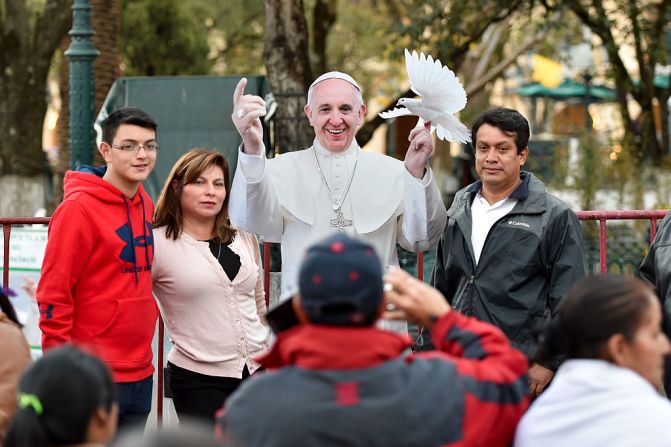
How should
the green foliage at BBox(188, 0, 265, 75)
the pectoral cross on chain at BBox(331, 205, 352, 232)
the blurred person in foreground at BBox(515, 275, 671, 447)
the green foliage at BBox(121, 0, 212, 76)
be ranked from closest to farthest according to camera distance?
1. the blurred person in foreground at BBox(515, 275, 671, 447)
2. the pectoral cross on chain at BBox(331, 205, 352, 232)
3. the green foliage at BBox(121, 0, 212, 76)
4. the green foliage at BBox(188, 0, 265, 75)

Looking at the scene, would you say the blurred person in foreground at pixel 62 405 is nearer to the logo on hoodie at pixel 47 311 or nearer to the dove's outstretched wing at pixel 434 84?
the logo on hoodie at pixel 47 311

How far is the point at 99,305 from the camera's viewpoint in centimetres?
446

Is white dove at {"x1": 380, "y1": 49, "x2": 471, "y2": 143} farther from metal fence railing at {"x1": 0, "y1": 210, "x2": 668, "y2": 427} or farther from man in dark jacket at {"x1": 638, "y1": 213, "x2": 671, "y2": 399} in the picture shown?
metal fence railing at {"x1": 0, "y1": 210, "x2": 668, "y2": 427}

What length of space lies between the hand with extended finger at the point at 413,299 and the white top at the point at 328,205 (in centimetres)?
148

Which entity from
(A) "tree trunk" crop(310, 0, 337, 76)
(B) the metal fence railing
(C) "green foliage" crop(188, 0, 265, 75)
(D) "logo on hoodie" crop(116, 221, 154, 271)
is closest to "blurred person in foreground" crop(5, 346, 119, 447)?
(D) "logo on hoodie" crop(116, 221, 154, 271)

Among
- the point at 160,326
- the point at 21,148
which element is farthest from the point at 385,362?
the point at 21,148

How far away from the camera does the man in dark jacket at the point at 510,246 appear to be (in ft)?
14.9

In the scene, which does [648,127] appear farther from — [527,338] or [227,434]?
[227,434]

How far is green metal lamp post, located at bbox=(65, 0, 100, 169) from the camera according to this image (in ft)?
29.4

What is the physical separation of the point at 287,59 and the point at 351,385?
7930 mm

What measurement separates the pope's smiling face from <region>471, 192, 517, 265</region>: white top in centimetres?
64

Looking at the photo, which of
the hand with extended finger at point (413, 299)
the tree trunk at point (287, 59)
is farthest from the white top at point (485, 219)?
the tree trunk at point (287, 59)

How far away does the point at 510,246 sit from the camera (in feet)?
15.0

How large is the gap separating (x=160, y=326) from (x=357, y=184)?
5.20 feet
